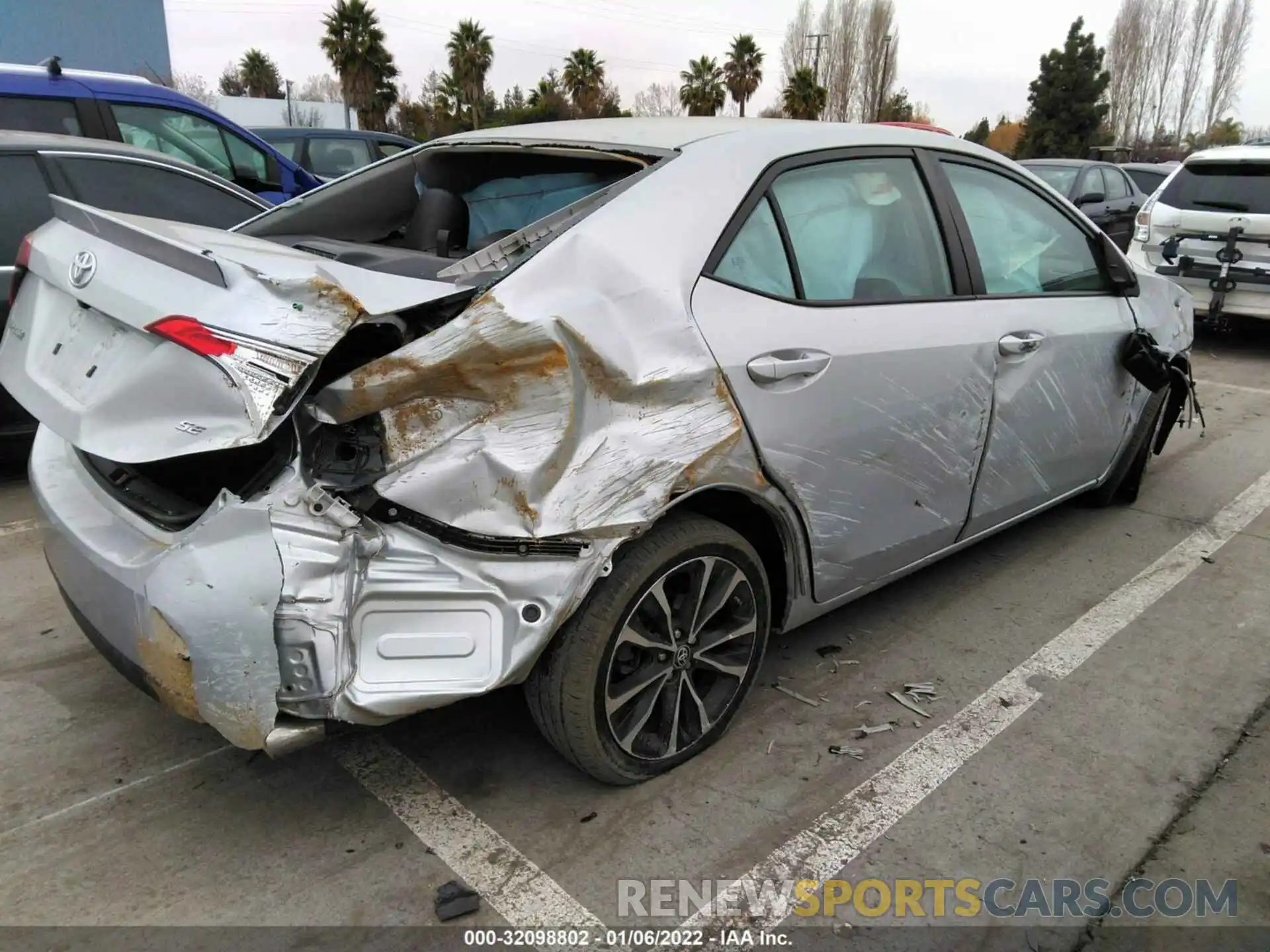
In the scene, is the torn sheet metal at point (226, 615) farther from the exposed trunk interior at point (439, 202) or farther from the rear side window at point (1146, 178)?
the rear side window at point (1146, 178)

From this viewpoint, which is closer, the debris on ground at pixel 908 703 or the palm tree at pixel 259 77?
the debris on ground at pixel 908 703

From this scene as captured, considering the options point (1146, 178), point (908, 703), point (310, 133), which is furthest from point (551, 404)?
point (1146, 178)

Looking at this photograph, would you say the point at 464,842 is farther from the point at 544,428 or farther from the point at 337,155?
the point at 337,155

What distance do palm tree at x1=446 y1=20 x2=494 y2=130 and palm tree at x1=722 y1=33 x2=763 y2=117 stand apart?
12259 mm

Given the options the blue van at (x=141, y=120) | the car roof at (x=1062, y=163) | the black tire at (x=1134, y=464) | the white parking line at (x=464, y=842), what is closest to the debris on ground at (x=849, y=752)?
the white parking line at (x=464, y=842)

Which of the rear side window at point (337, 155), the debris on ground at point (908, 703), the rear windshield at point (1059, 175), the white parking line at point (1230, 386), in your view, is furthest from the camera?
the rear windshield at point (1059, 175)

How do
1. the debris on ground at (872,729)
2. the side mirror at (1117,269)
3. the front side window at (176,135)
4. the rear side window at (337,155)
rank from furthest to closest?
the rear side window at (337,155) → the front side window at (176,135) → the side mirror at (1117,269) → the debris on ground at (872,729)

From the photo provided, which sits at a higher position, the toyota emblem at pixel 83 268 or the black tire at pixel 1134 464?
the toyota emblem at pixel 83 268

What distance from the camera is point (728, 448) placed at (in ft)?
7.64

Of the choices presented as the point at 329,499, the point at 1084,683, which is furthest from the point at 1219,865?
the point at 329,499

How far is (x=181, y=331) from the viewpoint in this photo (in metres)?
1.92

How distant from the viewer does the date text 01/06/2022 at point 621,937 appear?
2043 mm

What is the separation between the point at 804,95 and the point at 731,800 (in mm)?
47109

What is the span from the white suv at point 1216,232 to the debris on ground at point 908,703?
6.58 metres
